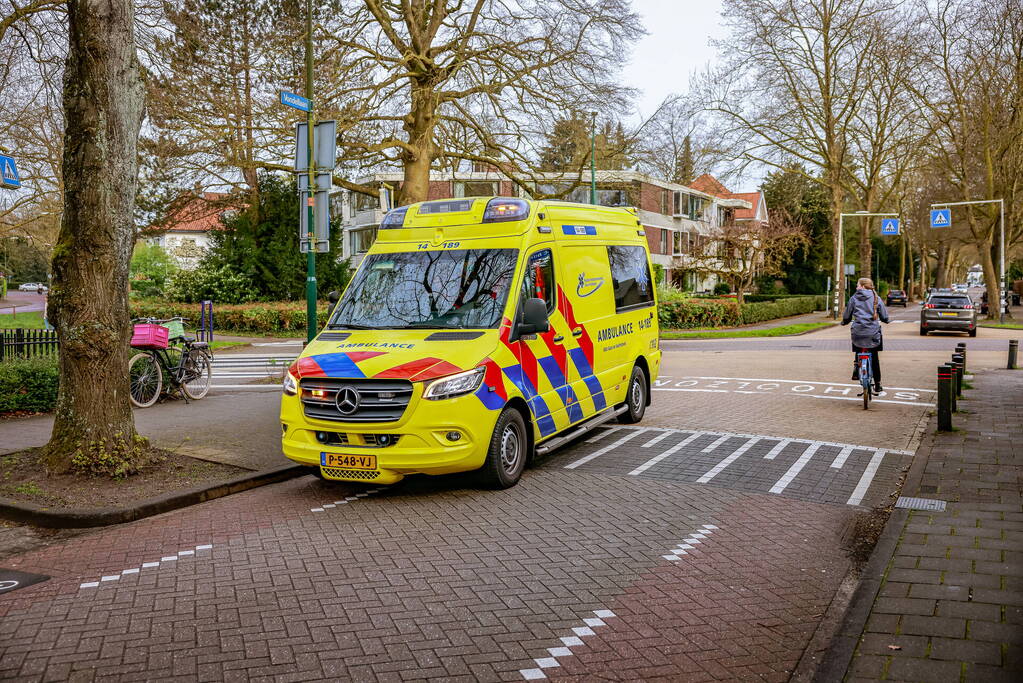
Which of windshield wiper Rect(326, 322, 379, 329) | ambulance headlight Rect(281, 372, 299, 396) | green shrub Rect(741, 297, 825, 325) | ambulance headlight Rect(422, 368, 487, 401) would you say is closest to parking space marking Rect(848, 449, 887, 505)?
ambulance headlight Rect(422, 368, 487, 401)

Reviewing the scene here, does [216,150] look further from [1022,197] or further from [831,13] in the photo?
[1022,197]

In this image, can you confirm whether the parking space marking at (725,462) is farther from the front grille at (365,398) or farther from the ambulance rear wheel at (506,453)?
the front grille at (365,398)

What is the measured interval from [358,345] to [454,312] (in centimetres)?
92

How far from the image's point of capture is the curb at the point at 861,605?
3.83 m

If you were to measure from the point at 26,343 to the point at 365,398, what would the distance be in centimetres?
794

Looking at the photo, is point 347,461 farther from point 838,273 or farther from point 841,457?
point 838,273

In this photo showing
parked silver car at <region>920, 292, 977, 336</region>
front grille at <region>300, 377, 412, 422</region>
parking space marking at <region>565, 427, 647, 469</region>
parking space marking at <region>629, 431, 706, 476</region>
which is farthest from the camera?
parked silver car at <region>920, 292, 977, 336</region>

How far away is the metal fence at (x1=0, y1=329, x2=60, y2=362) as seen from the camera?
11.9 m

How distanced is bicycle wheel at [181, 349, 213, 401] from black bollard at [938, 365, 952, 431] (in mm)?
10107

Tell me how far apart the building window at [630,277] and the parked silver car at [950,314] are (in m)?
22.9

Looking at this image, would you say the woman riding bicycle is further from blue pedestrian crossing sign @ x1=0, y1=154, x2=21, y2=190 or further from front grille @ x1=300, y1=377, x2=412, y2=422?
blue pedestrian crossing sign @ x1=0, y1=154, x2=21, y2=190

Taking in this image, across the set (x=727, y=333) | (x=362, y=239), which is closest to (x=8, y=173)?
(x=727, y=333)

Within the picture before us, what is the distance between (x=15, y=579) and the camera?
5137mm

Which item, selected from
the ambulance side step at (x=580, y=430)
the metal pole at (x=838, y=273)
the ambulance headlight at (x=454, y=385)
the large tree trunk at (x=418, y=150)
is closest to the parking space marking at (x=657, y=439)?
the ambulance side step at (x=580, y=430)
